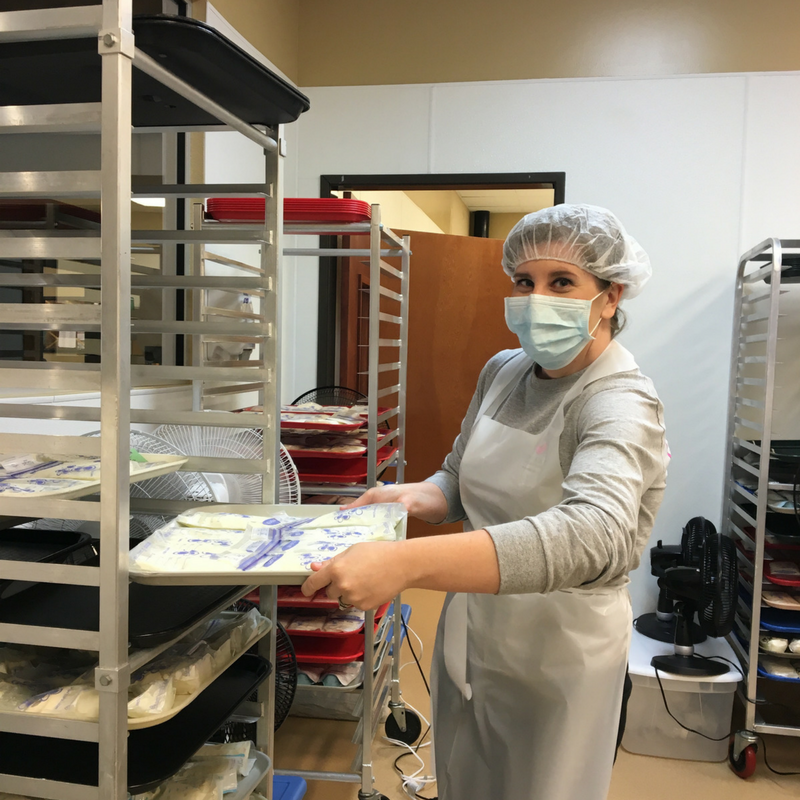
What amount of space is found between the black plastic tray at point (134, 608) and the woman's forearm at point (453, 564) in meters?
0.35

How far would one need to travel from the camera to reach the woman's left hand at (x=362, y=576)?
889 millimetres

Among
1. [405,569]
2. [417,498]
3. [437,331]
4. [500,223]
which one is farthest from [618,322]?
[500,223]

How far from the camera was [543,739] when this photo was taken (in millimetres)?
1324

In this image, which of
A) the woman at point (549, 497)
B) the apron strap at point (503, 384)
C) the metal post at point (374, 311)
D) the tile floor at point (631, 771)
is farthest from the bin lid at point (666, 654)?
the apron strap at point (503, 384)

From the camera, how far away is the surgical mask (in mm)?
1346

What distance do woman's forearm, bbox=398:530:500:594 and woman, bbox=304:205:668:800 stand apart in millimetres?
181

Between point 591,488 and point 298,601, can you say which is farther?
point 298,601

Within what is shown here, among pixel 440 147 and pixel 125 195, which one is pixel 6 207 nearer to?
pixel 125 195

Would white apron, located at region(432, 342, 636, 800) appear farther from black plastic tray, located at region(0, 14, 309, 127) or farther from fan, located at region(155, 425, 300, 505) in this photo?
black plastic tray, located at region(0, 14, 309, 127)

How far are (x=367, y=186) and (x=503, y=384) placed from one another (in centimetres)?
223

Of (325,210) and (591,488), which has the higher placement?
(325,210)

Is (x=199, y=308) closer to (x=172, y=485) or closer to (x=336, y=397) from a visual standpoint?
(x=172, y=485)

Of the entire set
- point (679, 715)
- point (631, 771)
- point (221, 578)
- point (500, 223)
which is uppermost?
point (500, 223)

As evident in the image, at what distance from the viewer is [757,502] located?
8.14 ft
